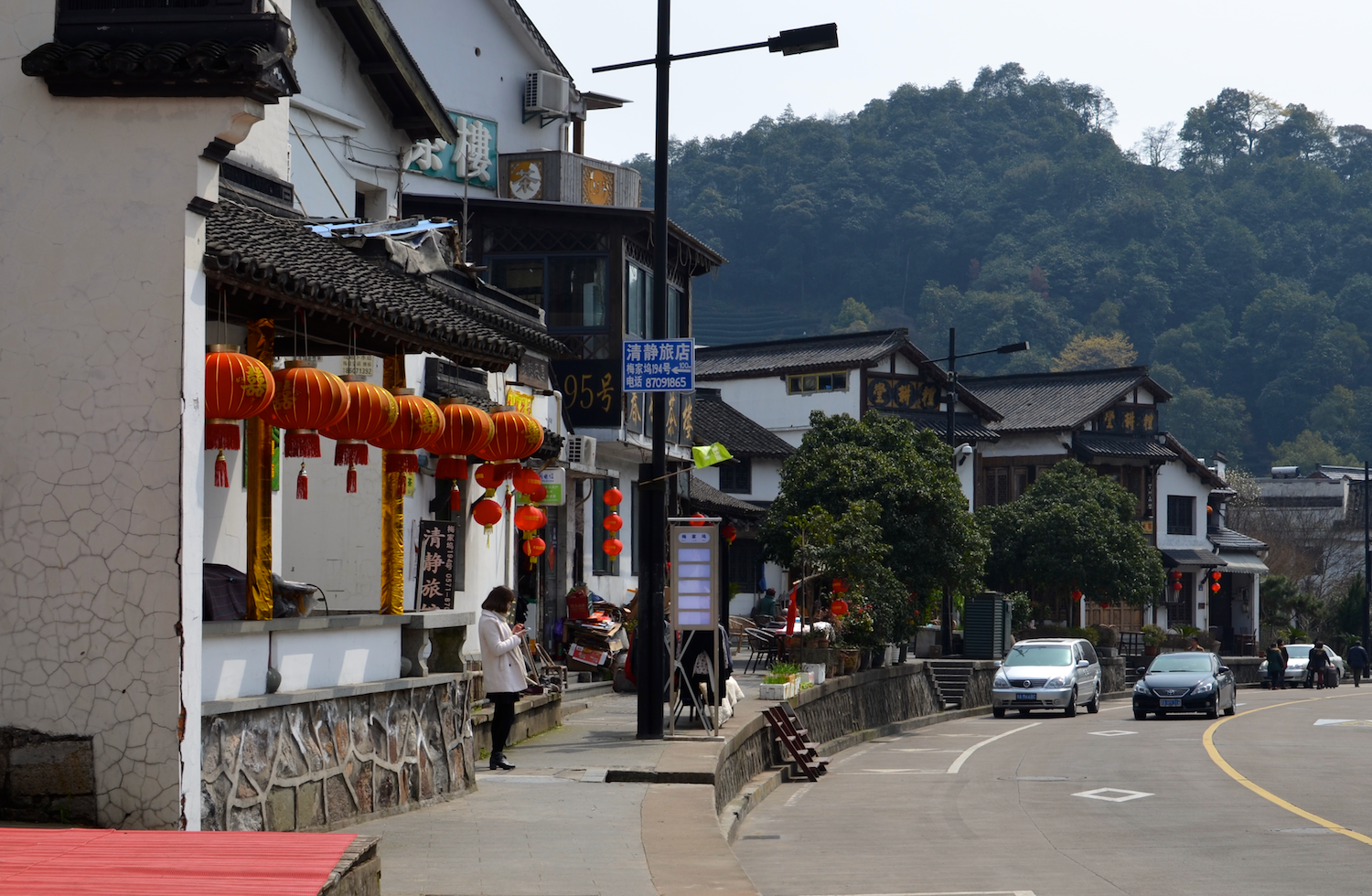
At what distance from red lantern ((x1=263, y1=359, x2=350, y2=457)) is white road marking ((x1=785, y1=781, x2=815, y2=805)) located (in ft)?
30.5

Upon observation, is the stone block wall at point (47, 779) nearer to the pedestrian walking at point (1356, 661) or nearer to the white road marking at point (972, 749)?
the white road marking at point (972, 749)

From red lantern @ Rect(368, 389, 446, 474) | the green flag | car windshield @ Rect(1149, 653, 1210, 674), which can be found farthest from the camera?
car windshield @ Rect(1149, 653, 1210, 674)

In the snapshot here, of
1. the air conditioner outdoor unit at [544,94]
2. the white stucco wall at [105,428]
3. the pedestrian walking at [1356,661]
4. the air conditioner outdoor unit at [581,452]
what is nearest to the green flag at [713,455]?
the air conditioner outdoor unit at [581,452]

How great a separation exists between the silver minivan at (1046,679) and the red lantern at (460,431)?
23749mm

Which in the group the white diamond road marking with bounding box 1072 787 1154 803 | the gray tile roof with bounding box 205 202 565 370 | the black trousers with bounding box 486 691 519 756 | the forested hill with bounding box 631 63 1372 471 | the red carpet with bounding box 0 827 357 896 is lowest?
the white diamond road marking with bounding box 1072 787 1154 803

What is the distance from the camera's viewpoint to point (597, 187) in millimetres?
31234

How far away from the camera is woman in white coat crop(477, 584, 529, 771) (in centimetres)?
1447

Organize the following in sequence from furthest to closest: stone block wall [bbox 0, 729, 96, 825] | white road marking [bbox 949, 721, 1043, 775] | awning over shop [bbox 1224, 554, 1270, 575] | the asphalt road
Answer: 1. awning over shop [bbox 1224, 554, 1270, 575]
2. white road marking [bbox 949, 721, 1043, 775]
3. the asphalt road
4. stone block wall [bbox 0, 729, 96, 825]

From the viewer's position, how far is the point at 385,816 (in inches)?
459

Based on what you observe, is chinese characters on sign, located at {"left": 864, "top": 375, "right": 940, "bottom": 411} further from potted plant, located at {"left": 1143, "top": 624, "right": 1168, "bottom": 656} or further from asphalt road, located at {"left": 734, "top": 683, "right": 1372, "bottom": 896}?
asphalt road, located at {"left": 734, "top": 683, "right": 1372, "bottom": 896}

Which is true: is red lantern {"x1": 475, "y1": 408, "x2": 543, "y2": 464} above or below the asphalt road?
above

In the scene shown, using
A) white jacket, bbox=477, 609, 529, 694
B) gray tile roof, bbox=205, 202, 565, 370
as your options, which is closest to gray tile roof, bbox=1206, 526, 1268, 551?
white jacket, bbox=477, 609, 529, 694

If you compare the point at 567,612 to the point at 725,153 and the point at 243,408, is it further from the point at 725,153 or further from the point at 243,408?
the point at 725,153

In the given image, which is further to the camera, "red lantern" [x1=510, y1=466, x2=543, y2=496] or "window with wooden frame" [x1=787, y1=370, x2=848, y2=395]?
"window with wooden frame" [x1=787, y1=370, x2=848, y2=395]
